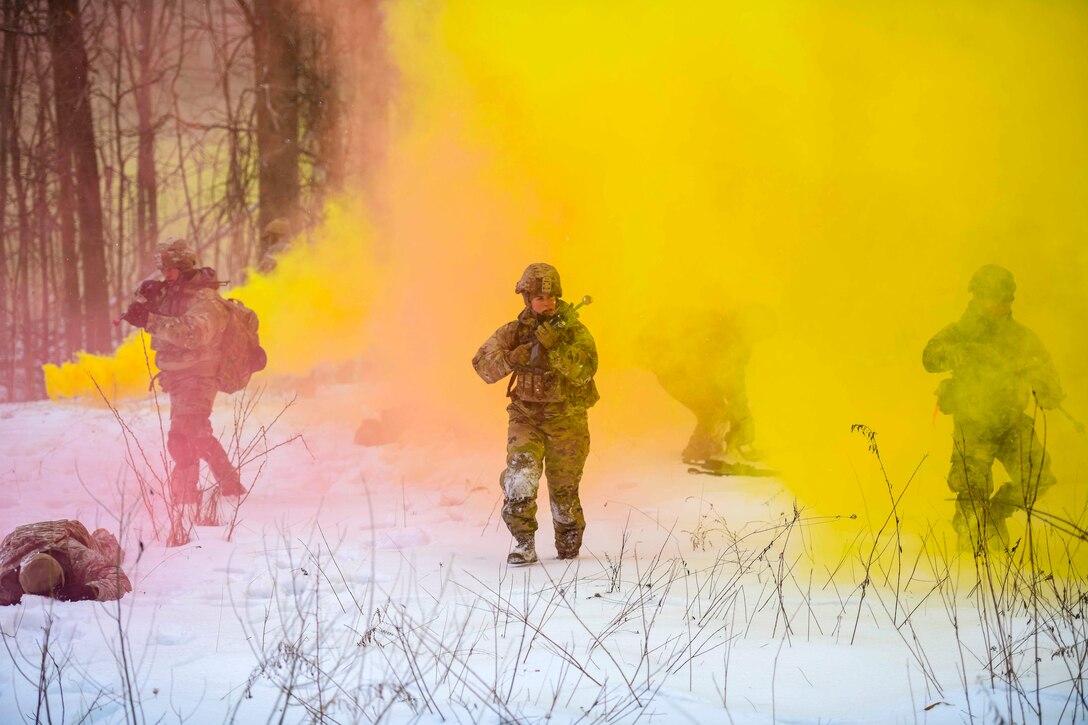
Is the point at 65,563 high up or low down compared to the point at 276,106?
down

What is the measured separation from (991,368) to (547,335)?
2810 mm

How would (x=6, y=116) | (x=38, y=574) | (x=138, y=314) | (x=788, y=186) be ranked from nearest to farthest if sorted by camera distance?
1. (x=38, y=574)
2. (x=138, y=314)
3. (x=788, y=186)
4. (x=6, y=116)

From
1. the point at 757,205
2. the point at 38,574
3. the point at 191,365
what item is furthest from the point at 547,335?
the point at 757,205

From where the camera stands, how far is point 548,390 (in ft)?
19.2

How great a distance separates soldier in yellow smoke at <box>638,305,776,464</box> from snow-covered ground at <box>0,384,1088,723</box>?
127cm

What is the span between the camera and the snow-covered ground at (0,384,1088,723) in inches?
130

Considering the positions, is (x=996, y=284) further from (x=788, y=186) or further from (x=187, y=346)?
(x=187, y=346)

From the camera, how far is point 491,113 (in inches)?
486

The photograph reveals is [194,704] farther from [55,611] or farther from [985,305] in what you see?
[985,305]

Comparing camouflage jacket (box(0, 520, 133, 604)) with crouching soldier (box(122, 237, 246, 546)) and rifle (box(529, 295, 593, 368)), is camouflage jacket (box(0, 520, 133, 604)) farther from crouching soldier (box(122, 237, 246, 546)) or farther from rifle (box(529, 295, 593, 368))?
rifle (box(529, 295, 593, 368))

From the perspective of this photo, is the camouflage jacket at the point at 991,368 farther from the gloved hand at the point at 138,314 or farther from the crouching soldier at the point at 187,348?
the gloved hand at the point at 138,314

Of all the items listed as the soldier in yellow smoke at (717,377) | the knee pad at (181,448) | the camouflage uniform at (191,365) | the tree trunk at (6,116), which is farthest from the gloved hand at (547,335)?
the tree trunk at (6,116)

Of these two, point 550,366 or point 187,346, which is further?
point 187,346

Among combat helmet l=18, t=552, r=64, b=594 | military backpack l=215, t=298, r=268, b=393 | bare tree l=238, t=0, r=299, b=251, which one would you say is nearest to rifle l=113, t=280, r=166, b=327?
military backpack l=215, t=298, r=268, b=393
